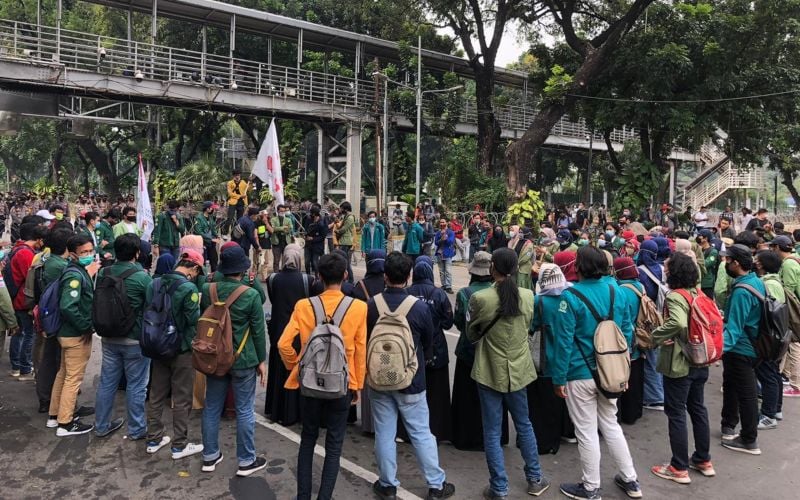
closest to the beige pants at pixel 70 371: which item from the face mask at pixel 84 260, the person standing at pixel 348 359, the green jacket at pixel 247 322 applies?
the face mask at pixel 84 260

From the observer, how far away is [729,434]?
4.79m

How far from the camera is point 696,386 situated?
4.16 m

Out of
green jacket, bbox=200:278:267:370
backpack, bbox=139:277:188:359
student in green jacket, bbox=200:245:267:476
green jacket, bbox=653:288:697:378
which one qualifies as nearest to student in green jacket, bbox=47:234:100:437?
backpack, bbox=139:277:188:359

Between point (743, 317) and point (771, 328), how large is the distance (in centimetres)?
28

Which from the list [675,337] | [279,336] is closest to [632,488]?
[675,337]

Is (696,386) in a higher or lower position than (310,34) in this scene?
lower

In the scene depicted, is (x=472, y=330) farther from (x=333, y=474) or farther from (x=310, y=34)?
(x=310, y=34)

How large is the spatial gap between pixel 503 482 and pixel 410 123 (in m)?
22.3

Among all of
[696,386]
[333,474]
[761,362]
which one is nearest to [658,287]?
[761,362]

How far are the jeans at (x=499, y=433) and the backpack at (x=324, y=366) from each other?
1.06m

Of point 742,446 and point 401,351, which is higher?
point 401,351

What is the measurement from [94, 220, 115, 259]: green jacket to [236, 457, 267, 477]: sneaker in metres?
5.98

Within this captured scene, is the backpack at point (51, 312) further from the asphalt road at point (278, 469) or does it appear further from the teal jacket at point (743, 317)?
the teal jacket at point (743, 317)

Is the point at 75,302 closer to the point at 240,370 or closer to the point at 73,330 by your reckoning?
the point at 73,330
